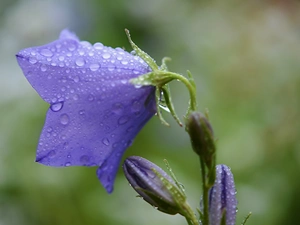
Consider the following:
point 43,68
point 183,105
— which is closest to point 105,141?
point 43,68

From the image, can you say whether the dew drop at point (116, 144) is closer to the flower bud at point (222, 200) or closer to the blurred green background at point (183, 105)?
the flower bud at point (222, 200)

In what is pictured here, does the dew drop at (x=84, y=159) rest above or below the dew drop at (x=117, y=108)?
below

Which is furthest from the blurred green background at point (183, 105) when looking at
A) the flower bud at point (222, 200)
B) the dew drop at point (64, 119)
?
the dew drop at point (64, 119)

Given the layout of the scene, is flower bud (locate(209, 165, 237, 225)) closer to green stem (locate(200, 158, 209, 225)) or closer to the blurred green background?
green stem (locate(200, 158, 209, 225))

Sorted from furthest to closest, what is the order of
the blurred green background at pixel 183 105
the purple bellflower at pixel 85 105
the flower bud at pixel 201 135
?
the blurred green background at pixel 183 105 < the purple bellflower at pixel 85 105 < the flower bud at pixel 201 135

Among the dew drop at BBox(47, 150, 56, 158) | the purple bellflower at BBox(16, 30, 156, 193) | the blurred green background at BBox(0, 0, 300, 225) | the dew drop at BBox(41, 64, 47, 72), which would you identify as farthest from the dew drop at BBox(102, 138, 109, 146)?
the blurred green background at BBox(0, 0, 300, 225)

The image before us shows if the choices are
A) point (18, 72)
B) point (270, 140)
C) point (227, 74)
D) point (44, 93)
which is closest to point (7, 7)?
point (18, 72)
